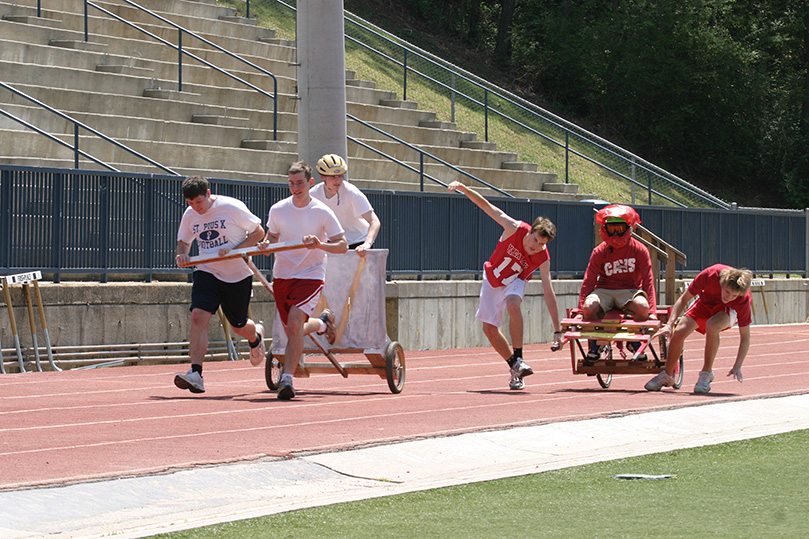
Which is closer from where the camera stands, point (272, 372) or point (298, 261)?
point (298, 261)

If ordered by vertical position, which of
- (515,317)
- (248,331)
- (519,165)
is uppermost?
(519,165)

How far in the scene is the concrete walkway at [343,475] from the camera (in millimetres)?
6418

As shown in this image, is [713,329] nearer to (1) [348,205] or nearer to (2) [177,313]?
(1) [348,205]

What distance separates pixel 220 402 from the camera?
1150 cm

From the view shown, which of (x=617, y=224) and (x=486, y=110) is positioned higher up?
(x=486, y=110)

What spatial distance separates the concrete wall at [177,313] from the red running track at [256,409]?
713 mm

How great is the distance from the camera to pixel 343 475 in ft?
25.5

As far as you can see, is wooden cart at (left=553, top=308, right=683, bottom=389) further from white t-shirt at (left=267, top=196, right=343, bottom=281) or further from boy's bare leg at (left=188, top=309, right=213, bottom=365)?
boy's bare leg at (left=188, top=309, right=213, bottom=365)

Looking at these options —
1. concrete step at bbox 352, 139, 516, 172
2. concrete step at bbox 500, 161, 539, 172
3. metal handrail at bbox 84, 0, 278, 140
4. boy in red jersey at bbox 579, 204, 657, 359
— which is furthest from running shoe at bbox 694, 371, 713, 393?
concrete step at bbox 500, 161, 539, 172

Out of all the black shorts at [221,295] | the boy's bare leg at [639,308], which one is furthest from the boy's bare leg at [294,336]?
the boy's bare leg at [639,308]

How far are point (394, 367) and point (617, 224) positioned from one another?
2.66m

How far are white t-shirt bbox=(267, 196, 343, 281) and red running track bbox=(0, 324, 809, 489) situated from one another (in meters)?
1.18

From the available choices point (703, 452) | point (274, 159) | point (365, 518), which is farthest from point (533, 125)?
point (365, 518)

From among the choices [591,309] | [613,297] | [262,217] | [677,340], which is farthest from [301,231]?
[262,217]
